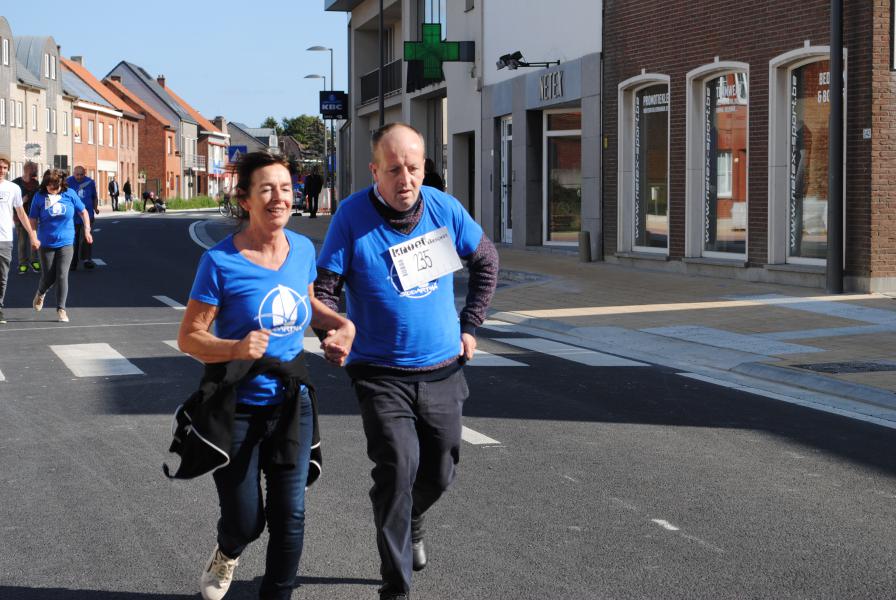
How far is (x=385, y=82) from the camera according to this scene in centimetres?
4369

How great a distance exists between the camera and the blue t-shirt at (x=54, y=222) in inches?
586

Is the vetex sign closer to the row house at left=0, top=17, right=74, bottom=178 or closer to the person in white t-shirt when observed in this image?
the row house at left=0, top=17, right=74, bottom=178

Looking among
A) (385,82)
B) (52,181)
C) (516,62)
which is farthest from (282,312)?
(385,82)

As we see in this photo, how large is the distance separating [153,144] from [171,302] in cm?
A: 9367

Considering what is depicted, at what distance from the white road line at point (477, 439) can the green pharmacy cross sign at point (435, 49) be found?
23.5m

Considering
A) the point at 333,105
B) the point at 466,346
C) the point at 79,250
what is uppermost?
the point at 333,105

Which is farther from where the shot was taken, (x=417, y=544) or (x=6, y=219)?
(x=6, y=219)

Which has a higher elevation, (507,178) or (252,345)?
(507,178)

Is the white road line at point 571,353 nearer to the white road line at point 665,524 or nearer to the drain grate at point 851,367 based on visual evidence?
the drain grate at point 851,367

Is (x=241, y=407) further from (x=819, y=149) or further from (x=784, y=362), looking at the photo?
(x=819, y=149)

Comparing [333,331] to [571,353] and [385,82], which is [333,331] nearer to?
[571,353]

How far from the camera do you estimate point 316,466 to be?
4629 mm

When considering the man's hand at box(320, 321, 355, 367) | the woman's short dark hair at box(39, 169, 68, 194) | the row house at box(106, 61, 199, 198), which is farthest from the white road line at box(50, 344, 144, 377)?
the row house at box(106, 61, 199, 198)

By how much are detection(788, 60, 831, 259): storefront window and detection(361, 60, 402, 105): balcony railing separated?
24.1 meters
